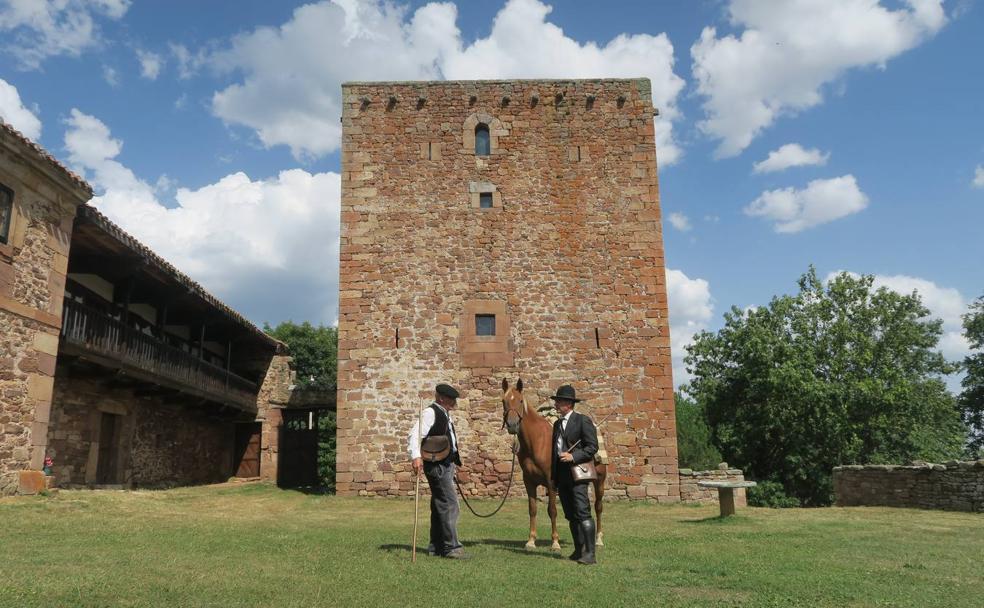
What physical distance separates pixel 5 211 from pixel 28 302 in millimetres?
1470

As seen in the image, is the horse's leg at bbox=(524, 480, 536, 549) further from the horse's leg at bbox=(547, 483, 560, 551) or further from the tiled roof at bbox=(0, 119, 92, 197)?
the tiled roof at bbox=(0, 119, 92, 197)

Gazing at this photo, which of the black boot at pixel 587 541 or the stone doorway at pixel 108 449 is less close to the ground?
the stone doorway at pixel 108 449

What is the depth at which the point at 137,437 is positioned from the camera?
53.6 feet

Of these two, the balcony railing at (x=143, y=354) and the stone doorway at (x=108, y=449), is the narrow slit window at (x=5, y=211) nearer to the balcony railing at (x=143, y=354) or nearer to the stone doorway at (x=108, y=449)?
the balcony railing at (x=143, y=354)

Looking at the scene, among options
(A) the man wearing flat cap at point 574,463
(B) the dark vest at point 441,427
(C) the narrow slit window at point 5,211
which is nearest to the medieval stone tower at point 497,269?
(C) the narrow slit window at point 5,211

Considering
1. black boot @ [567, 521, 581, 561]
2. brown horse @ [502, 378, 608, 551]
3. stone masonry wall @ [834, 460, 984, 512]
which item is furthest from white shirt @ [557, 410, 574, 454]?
stone masonry wall @ [834, 460, 984, 512]

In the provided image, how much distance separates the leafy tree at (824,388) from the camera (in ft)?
80.9

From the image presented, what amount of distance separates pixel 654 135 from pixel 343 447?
10181 mm

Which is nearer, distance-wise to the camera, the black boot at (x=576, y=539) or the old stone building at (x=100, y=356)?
the black boot at (x=576, y=539)

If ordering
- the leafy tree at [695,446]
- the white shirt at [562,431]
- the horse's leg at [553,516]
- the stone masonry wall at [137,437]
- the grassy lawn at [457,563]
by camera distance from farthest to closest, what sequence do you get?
the leafy tree at [695,446]
the stone masonry wall at [137,437]
the horse's leg at [553,516]
the white shirt at [562,431]
the grassy lawn at [457,563]

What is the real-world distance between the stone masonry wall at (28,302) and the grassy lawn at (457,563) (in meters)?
1.22

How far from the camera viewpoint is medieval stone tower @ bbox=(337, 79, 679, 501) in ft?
48.6

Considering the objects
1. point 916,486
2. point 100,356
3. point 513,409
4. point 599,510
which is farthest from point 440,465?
point 916,486

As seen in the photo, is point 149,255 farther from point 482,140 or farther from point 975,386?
point 975,386
